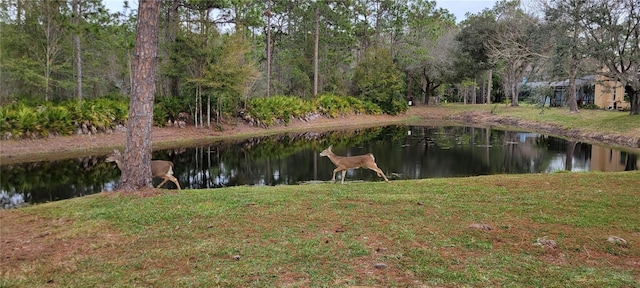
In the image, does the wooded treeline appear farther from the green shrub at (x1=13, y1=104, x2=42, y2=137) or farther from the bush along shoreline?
the green shrub at (x1=13, y1=104, x2=42, y2=137)

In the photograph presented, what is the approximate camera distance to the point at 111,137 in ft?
56.9

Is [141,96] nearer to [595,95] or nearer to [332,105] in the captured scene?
[332,105]

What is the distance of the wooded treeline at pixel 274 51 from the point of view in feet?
58.8

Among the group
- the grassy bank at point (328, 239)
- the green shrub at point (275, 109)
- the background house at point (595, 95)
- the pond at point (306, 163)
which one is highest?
the background house at point (595, 95)

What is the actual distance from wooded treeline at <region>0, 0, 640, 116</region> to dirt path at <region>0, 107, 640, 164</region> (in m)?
1.74

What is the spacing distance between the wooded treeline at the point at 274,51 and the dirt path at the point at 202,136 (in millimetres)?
1744

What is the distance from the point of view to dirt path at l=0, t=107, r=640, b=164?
1423cm

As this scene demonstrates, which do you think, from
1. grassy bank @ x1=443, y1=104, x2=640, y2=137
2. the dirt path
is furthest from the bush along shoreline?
grassy bank @ x1=443, y1=104, x2=640, y2=137

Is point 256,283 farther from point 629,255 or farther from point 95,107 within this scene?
point 95,107

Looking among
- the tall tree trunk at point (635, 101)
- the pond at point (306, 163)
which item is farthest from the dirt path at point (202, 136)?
the tall tree trunk at point (635, 101)

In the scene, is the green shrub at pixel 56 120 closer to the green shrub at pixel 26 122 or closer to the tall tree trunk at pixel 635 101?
the green shrub at pixel 26 122

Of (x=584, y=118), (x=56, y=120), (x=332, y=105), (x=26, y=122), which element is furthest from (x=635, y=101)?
(x=26, y=122)

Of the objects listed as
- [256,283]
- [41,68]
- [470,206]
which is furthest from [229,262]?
[41,68]

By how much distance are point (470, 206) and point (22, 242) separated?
574cm
